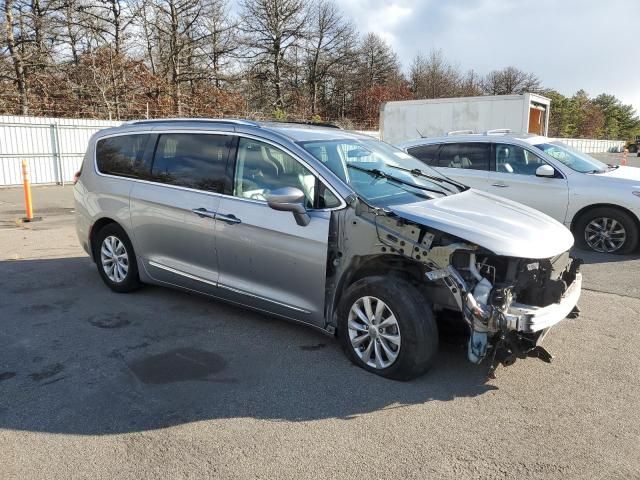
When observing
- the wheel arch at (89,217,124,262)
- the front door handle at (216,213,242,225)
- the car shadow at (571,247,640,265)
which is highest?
the front door handle at (216,213,242,225)

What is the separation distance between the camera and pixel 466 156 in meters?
8.99

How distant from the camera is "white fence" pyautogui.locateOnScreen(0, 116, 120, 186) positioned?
55.0ft

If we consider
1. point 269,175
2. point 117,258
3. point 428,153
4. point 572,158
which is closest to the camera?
point 269,175

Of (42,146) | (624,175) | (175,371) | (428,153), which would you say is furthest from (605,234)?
(42,146)

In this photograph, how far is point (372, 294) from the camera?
12.3ft

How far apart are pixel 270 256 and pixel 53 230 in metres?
7.17

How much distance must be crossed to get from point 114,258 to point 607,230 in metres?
6.84

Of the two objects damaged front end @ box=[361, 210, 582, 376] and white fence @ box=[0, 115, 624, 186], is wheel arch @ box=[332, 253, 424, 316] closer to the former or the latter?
damaged front end @ box=[361, 210, 582, 376]

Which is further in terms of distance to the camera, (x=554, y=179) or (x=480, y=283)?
(x=554, y=179)

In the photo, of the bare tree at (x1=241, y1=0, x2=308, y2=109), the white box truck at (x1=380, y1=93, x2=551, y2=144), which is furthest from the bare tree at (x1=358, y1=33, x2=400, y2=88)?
the white box truck at (x1=380, y1=93, x2=551, y2=144)

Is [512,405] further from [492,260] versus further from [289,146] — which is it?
[289,146]

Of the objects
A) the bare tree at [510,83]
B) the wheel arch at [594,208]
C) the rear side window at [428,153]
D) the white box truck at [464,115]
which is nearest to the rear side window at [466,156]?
the rear side window at [428,153]

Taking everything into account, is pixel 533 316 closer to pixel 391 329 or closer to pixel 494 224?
pixel 494 224

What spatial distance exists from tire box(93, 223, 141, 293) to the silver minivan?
3 centimetres
